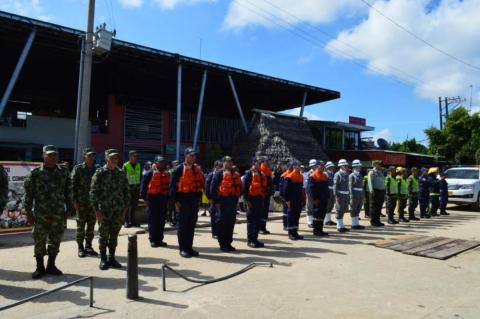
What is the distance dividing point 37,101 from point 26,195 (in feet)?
73.3

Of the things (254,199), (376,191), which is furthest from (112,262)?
(376,191)

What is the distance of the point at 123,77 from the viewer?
26.8m

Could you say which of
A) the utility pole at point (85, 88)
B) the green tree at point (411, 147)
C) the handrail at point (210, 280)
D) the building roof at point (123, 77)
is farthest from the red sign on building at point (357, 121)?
the handrail at point (210, 280)

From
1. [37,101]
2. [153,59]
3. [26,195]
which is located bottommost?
[26,195]

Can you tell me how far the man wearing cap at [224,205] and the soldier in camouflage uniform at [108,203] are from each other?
2.04 meters

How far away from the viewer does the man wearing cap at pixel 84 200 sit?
301 inches

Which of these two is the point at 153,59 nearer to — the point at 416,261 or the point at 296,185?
the point at 296,185

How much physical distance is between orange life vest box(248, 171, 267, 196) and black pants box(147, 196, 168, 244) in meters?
1.83

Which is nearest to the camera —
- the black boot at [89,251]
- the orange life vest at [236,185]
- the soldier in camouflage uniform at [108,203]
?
the soldier in camouflage uniform at [108,203]

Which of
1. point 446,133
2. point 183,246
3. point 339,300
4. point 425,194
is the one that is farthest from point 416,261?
point 446,133

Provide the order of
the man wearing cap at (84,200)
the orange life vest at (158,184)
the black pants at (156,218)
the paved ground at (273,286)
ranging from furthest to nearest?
the orange life vest at (158,184)
the black pants at (156,218)
the man wearing cap at (84,200)
the paved ground at (273,286)

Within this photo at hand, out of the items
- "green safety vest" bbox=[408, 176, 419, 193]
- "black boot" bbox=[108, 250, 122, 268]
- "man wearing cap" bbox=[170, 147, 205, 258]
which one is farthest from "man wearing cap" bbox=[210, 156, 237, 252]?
"green safety vest" bbox=[408, 176, 419, 193]

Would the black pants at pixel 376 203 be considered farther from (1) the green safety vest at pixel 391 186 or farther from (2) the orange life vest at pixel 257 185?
(2) the orange life vest at pixel 257 185

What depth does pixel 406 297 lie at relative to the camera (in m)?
5.60
